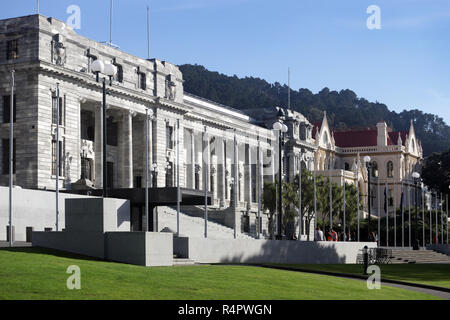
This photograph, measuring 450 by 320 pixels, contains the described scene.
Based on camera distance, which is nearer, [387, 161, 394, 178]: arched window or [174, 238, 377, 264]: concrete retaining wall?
[174, 238, 377, 264]: concrete retaining wall

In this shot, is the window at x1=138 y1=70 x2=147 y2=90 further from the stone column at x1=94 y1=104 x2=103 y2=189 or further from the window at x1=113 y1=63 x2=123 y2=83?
the stone column at x1=94 y1=104 x2=103 y2=189

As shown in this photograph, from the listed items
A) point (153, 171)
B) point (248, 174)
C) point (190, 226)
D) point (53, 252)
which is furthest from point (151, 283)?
point (248, 174)

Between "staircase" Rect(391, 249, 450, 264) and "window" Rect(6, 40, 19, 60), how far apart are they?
36.7 metres

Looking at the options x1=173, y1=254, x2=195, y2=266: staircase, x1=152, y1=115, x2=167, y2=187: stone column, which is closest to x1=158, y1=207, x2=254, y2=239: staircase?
x1=152, y1=115, x2=167, y2=187: stone column

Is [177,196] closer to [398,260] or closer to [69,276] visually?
[398,260]

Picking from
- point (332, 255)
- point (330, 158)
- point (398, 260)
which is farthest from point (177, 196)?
Answer: point (330, 158)

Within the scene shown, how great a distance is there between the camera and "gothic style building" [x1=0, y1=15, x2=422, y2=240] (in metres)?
69.1

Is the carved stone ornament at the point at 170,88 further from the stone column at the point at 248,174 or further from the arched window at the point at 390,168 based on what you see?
the arched window at the point at 390,168

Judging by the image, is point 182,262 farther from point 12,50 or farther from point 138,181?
point 138,181

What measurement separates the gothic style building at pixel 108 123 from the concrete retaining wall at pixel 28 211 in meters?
4.40

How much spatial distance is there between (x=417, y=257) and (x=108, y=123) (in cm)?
3500
